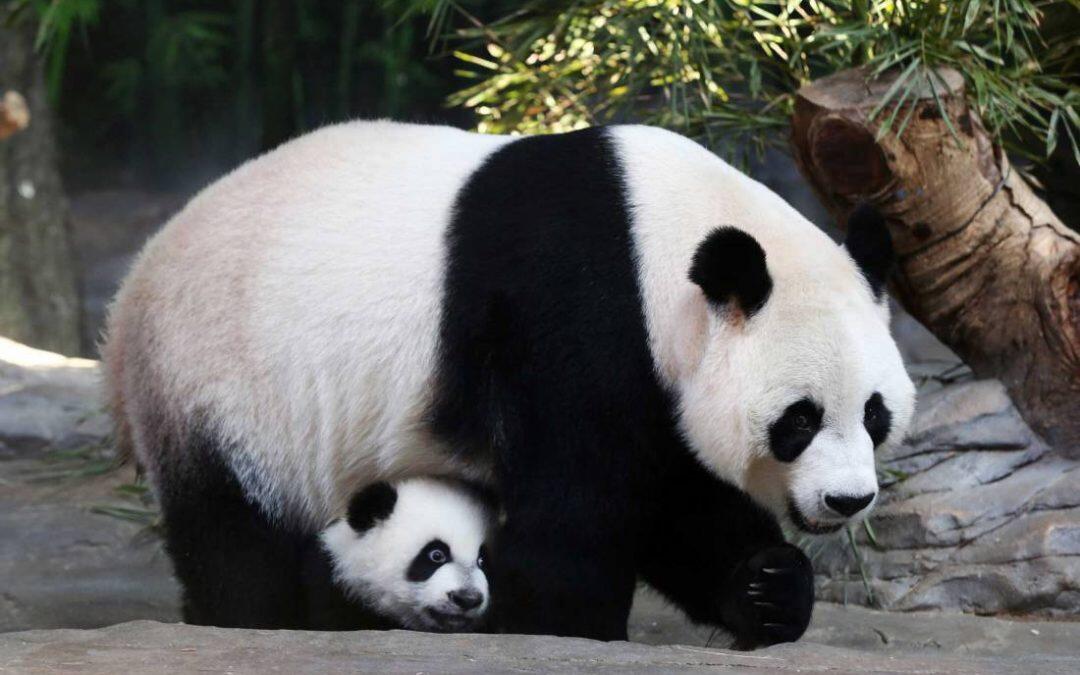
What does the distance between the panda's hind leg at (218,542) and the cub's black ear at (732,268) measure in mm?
1138

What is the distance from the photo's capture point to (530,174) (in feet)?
9.45

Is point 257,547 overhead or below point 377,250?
below

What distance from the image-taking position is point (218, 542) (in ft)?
9.84

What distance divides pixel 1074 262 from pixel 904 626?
3.68 ft

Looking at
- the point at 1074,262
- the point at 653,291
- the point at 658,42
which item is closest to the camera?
the point at 653,291

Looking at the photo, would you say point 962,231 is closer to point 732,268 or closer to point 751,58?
point 751,58

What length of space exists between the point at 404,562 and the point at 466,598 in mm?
167

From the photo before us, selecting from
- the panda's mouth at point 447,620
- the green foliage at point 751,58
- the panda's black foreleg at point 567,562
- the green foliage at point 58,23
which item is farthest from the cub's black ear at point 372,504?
the green foliage at point 58,23

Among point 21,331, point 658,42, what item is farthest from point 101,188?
point 658,42

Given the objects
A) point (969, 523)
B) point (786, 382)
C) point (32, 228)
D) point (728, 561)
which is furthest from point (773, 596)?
point (32, 228)

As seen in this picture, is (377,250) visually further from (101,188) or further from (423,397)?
(101,188)

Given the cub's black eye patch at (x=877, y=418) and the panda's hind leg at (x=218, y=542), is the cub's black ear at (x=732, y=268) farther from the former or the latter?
A: the panda's hind leg at (x=218, y=542)

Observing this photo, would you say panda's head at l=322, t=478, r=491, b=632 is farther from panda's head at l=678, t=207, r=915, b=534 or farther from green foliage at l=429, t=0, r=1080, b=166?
green foliage at l=429, t=0, r=1080, b=166

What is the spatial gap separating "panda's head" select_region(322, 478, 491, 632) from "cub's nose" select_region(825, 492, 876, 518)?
2.84ft
